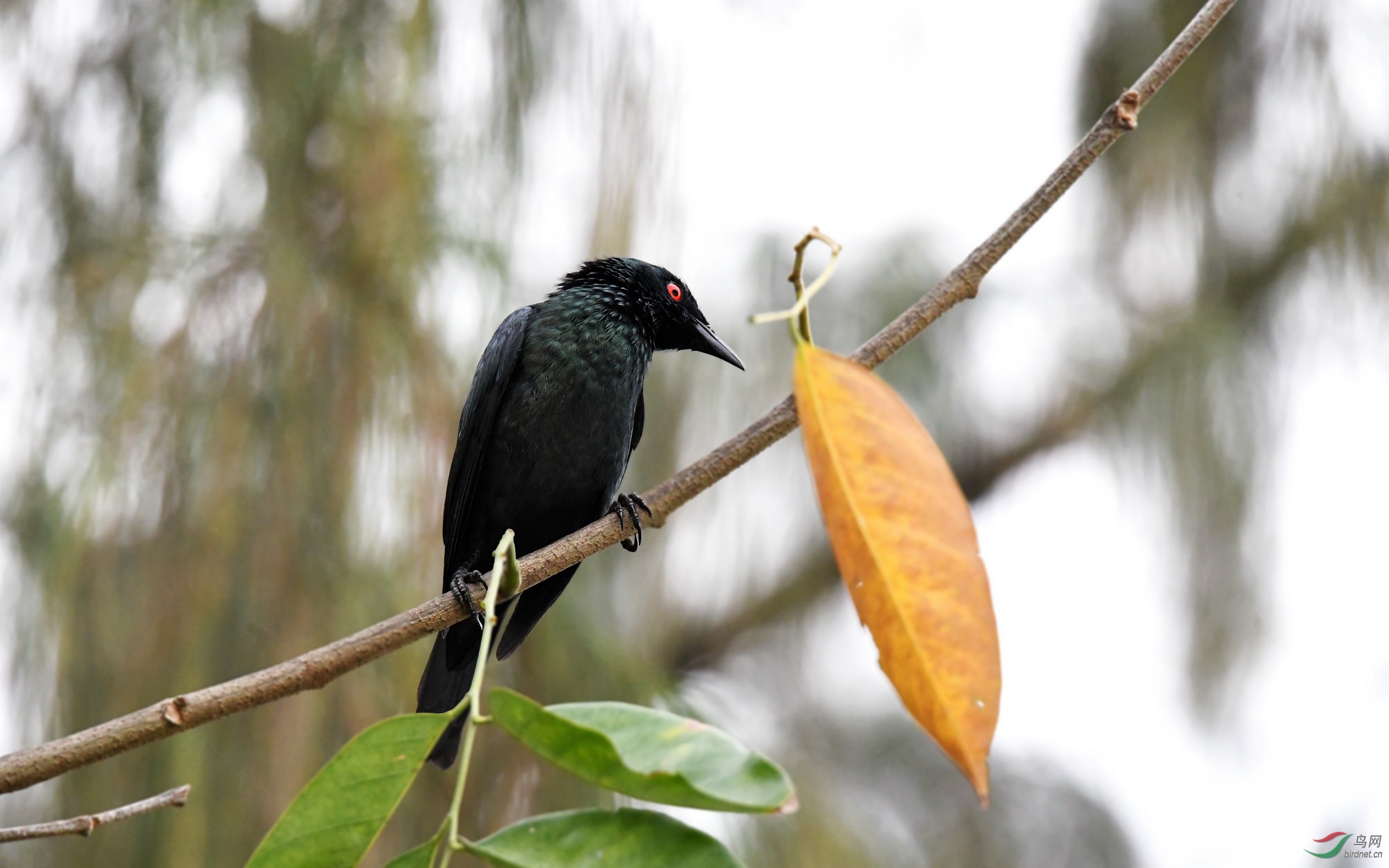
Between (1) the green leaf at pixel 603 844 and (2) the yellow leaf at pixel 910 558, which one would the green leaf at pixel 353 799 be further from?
(2) the yellow leaf at pixel 910 558

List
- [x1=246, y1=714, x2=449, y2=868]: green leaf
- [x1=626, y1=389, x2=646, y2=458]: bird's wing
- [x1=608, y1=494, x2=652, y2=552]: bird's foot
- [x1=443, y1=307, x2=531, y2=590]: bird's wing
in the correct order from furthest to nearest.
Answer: [x1=626, y1=389, x2=646, y2=458]: bird's wing
[x1=443, y1=307, x2=531, y2=590]: bird's wing
[x1=608, y1=494, x2=652, y2=552]: bird's foot
[x1=246, y1=714, x2=449, y2=868]: green leaf

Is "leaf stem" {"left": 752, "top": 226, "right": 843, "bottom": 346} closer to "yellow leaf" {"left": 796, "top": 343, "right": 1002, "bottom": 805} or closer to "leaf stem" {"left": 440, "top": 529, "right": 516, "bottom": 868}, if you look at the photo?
"yellow leaf" {"left": 796, "top": 343, "right": 1002, "bottom": 805}

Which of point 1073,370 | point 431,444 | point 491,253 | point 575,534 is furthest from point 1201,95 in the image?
point 575,534

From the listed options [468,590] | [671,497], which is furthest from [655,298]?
[671,497]

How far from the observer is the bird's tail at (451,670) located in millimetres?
2475

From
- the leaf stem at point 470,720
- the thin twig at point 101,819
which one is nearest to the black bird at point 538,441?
the thin twig at point 101,819

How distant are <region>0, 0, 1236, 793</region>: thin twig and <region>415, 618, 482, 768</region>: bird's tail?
988mm

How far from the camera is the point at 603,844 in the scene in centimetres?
84

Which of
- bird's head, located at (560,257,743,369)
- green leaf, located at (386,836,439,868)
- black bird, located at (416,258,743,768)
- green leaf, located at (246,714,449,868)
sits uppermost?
bird's head, located at (560,257,743,369)

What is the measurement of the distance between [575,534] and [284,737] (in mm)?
1120

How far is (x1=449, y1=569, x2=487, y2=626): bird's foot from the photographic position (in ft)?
6.02

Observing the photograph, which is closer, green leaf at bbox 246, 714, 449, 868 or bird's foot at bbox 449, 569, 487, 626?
green leaf at bbox 246, 714, 449, 868

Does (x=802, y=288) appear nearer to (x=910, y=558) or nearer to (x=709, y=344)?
(x=910, y=558)

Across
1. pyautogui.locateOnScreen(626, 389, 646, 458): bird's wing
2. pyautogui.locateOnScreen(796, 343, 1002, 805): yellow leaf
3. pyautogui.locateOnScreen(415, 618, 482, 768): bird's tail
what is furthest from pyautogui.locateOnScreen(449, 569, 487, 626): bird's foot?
pyautogui.locateOnScreen(796, 343, 1002, 805): yellow leaf
